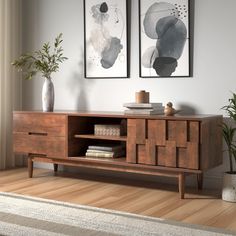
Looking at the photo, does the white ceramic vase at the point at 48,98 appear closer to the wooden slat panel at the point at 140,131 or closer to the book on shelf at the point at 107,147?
the book on shelf at the point at 107,147

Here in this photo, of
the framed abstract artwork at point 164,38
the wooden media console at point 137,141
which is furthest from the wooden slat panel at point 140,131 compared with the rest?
the framed abstract artwork at point 164,38

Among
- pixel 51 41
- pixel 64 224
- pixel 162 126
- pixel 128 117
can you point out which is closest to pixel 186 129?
pixel 162 126

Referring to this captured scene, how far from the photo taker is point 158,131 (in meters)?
2.98

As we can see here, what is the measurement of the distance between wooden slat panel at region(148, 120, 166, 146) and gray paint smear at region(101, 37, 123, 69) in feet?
2.75

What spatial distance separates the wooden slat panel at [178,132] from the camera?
289 cm

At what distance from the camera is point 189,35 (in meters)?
3.28

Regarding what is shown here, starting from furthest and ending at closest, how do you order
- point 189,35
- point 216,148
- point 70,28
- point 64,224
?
point 70,28, point 189,35, point 216,148, point 64,224

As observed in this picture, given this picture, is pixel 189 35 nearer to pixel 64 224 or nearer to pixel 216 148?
pixel 216 148

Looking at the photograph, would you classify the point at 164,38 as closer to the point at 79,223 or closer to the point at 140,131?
the point at 140,131

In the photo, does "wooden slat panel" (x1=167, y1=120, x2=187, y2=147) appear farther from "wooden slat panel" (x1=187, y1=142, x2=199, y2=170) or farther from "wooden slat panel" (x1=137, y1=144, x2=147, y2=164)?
"wooden slat panel" (x1=137, y1=144, x2=147, y2=164)

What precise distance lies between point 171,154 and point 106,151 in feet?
1.95

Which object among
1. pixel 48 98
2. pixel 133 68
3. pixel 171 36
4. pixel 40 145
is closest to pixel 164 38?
pixel 171 36

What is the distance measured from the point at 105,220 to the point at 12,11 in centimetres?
243

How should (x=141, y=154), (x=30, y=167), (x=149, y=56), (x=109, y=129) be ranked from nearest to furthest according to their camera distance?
(x=141, y=154), (x=109, y=129), (x=149, y=56), (x=30, y=167)
